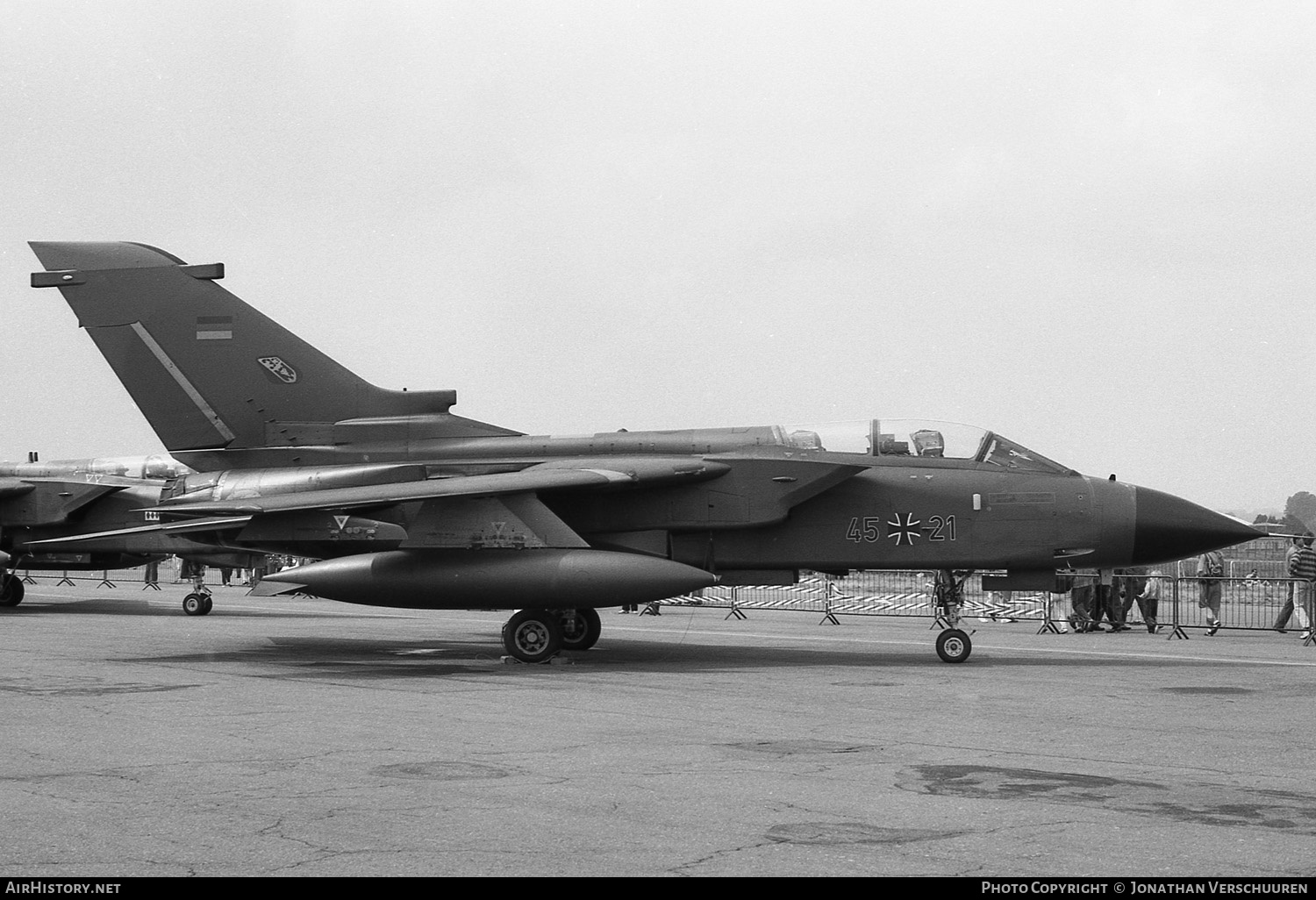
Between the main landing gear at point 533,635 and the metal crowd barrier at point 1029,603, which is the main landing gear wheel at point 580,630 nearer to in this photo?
the main landing gear at point 533,635

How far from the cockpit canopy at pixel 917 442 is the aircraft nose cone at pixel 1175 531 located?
3.91ft

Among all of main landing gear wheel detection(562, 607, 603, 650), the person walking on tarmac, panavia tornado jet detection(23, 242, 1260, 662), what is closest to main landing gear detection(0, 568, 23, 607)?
panavia tornado jet detection(23, 242, 1260, 662)

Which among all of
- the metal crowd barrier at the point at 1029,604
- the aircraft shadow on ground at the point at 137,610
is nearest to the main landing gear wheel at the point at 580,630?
the metal crowd barrier at the point at 1029,604

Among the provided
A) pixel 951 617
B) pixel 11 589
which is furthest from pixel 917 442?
pixel 11 589

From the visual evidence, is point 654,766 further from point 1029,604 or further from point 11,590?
point 11,590

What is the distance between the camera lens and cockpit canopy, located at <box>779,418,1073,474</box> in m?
15.3

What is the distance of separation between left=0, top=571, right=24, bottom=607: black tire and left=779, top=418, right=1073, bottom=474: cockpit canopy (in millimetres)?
18129

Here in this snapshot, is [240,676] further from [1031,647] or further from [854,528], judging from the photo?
[1031,647]

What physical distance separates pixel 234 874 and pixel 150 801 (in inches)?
66.6

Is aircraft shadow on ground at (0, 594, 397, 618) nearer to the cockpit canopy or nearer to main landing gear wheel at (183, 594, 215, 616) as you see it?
main landing gear wheel at (183, 594, 215, 616)

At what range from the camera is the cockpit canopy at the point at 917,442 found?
1530 cm

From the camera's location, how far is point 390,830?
5844mm

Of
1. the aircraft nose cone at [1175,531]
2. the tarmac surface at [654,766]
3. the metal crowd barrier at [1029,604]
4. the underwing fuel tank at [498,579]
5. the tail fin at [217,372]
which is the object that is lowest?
the tarmac surface at [654,766]

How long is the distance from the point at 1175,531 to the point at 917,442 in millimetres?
3053
